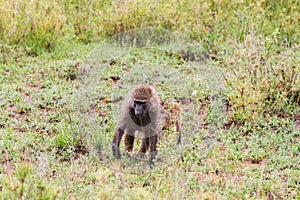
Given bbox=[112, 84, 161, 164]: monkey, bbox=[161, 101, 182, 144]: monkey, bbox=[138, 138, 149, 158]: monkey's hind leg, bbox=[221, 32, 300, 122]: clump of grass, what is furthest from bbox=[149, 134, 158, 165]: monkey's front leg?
bbox=[221, 32, 300, 122]: clump of grass

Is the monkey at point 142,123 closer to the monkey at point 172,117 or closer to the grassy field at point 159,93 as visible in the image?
the grassy field at point 159,93

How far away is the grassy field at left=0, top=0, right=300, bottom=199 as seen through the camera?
14.0 ft

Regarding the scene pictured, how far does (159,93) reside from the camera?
21.2 ft

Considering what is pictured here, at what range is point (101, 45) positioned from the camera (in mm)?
7727

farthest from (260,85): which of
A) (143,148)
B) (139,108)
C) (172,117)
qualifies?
(139,108)

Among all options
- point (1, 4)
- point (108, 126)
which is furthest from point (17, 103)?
point (1, 4)

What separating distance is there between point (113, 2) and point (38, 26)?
1453mm

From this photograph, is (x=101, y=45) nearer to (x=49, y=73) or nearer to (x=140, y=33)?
(x=140, y=33)

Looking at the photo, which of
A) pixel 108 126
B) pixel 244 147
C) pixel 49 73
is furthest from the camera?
pixel 49 73

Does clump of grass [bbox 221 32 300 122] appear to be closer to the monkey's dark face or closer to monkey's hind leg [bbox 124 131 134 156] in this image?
monkey's hind leg [bbox 124 131 134 156]

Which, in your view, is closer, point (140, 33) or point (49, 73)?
point (49, 73)

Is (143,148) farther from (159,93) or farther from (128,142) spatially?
(159,93)

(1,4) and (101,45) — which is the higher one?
(1,4)

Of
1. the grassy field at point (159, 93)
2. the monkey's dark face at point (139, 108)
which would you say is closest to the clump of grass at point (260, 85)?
the grassy field at point (159, 93)
